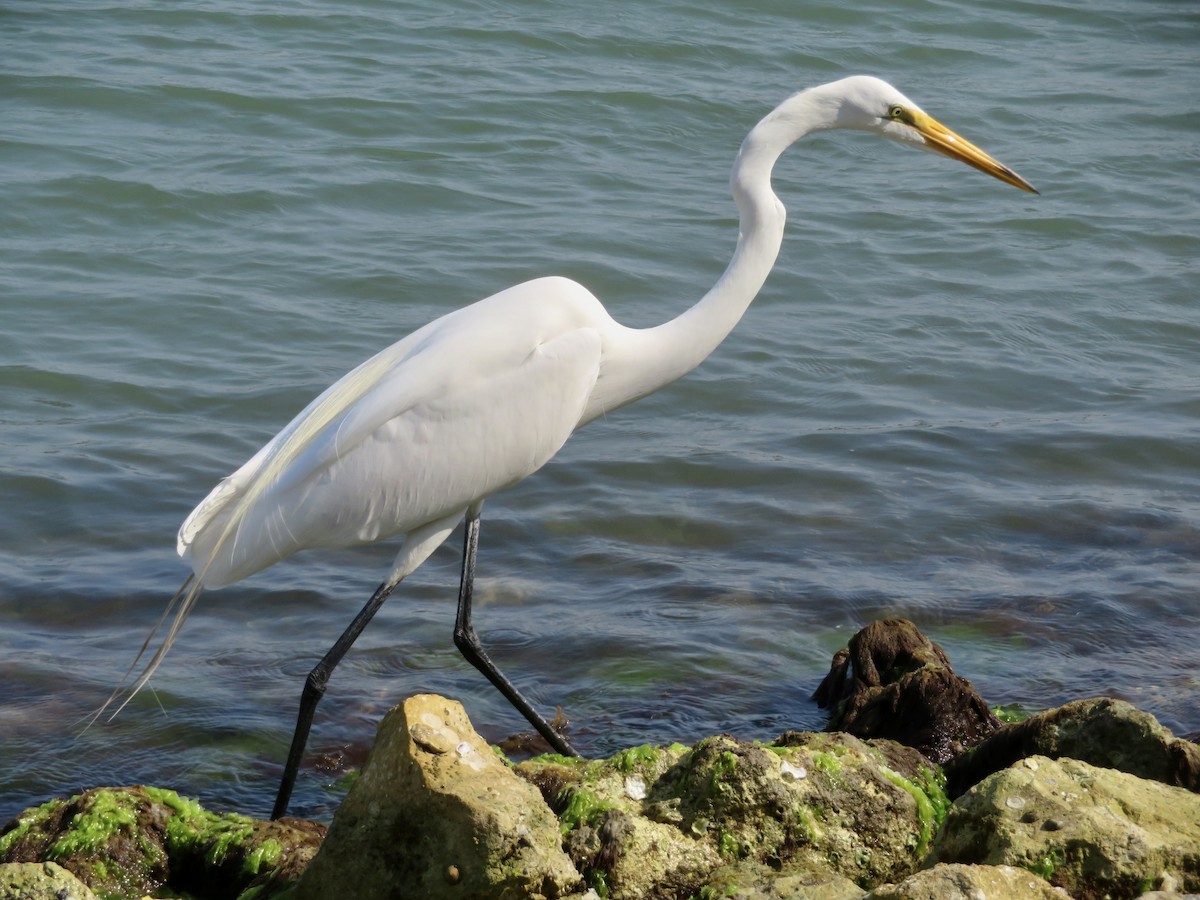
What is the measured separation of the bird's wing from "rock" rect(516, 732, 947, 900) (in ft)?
4.13

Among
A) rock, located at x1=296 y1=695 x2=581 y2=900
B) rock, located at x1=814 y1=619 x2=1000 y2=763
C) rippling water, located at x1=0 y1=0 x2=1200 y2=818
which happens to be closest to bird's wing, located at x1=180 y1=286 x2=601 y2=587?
rippling water, located at x1=0 y1=0 x2=1200 y2=818

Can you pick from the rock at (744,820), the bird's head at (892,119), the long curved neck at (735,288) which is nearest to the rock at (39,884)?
the rock at (744,820)

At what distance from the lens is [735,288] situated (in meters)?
4.74

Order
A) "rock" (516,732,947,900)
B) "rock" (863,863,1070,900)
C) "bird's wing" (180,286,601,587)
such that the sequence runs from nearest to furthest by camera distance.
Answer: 1. "rock" (863,863,1070,900)
2. "rock" (516,732,947,900)
3. "bird's wing" (180,286,601,587)

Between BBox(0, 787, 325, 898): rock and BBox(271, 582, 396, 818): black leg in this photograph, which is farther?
BBox(271, 582, 396, 818): black leg

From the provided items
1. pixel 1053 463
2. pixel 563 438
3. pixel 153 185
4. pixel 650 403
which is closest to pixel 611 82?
pixel 153 185

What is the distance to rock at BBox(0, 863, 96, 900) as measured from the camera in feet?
9.37

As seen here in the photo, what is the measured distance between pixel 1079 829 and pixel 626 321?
21.2 ft

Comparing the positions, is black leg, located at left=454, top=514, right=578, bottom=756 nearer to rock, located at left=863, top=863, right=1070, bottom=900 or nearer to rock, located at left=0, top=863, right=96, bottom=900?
rock, located at left=0, top=863, right=96, bottom=900

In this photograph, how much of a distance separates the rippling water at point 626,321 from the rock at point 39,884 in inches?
61.8

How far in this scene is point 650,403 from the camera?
8430 mm

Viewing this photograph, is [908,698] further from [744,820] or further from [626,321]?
[626,321]

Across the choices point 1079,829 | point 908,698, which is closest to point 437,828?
→ point 1079,829

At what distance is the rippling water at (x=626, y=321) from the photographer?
18.1 feet
